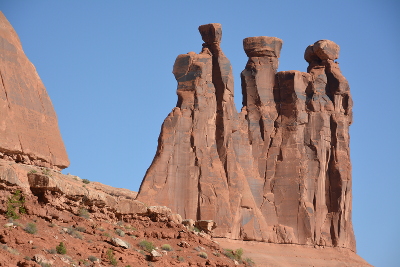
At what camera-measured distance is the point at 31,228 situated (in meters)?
29.8

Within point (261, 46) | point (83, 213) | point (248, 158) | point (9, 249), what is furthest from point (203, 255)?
point (261, 46)

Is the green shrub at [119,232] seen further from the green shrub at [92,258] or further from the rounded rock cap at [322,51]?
the rounded rock cap at [322,51]

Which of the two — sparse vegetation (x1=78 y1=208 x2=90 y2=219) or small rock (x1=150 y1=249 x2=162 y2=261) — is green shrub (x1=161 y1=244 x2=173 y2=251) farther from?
sparse vegetation (x1=78 y1=208 x2=90 y2=219)

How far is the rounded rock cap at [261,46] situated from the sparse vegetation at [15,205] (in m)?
41.3

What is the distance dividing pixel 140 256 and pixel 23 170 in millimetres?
4972

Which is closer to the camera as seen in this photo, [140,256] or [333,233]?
[140,256]

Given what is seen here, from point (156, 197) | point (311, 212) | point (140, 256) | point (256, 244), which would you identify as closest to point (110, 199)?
point (140, 256)

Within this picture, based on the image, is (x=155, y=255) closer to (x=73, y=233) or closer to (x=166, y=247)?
(x=166, y=247)

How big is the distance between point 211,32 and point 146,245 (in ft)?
109

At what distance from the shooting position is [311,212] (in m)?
68.1

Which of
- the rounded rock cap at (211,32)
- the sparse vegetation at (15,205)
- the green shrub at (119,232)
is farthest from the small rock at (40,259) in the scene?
the rounded rock cap at (211,32)

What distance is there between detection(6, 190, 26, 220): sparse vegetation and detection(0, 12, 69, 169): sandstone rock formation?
131 inches

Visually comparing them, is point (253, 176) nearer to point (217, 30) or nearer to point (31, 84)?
point (217, 30)

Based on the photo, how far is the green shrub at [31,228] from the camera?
29.7 m
